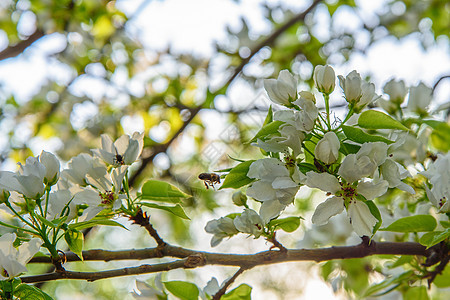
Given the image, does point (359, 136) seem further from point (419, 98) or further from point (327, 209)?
point (419, 98)

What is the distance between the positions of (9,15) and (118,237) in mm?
2898

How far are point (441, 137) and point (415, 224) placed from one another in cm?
58

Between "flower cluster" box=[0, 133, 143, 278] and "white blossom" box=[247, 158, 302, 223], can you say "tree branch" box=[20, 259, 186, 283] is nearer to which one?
"flower cluster" box=[0, 133, 143, 278]

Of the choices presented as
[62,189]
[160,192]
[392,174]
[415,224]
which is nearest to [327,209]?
[392,174]

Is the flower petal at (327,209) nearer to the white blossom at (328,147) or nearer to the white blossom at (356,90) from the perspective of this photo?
the white blossom at (328,147)

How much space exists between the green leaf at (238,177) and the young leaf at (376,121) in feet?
0.86

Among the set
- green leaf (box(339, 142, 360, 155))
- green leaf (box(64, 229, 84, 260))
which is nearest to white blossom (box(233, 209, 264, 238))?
green leaf (box(339, 142, 360, 155))

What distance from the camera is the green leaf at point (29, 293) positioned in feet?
3.24

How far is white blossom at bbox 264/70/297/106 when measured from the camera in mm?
1075

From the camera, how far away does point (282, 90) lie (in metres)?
1.08

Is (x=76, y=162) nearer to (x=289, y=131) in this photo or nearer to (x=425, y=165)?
(x=289, y=131)

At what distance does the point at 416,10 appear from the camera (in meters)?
3.22

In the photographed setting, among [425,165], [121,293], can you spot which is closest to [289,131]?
[425,165]

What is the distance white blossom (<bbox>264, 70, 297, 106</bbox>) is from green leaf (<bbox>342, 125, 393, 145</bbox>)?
0.17 m
